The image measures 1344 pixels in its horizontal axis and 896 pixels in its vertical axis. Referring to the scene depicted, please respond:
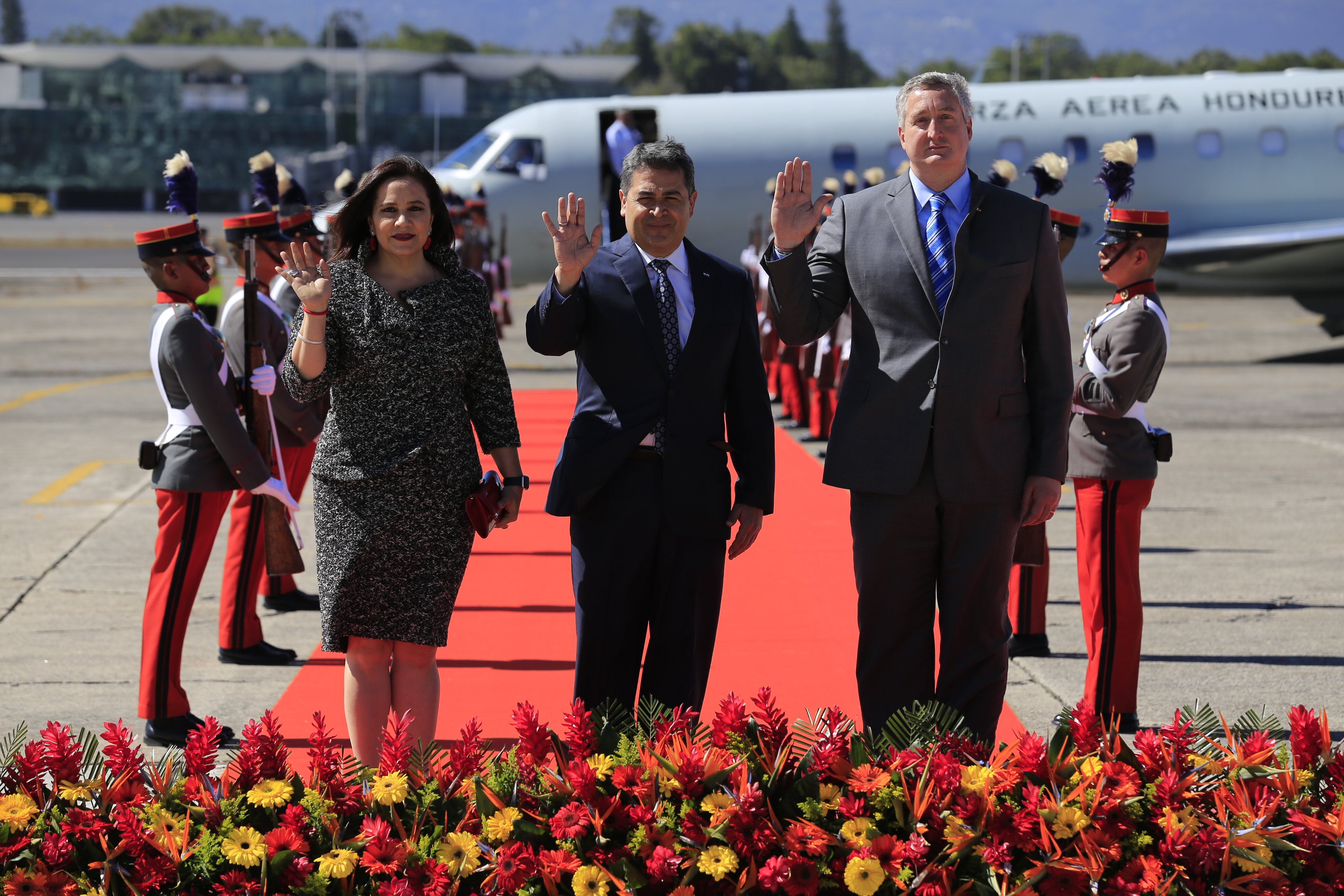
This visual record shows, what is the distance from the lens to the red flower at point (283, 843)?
9.47ft

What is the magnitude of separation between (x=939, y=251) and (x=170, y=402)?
9.75 feet

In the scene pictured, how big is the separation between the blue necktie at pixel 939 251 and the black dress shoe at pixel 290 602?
4281mm

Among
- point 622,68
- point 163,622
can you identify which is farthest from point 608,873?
point 622,68

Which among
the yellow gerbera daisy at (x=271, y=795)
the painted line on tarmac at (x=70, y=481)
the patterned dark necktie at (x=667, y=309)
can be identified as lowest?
the painted line on tarmac at (x=70, y=481)

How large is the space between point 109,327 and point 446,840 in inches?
915

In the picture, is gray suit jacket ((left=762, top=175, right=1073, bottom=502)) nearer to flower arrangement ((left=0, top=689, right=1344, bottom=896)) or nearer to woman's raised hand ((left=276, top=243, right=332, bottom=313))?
flower arrangement ((left=0, top=689, right=1344, bottom=896))

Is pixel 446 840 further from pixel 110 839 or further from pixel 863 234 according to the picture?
pixel 863 234

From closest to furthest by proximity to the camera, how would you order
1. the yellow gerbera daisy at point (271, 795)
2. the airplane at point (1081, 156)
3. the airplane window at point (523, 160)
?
the yellow gerbera daisy at point (271, 795) → the airplane at point (1081, 156) → the airplane window at point (523, 160)

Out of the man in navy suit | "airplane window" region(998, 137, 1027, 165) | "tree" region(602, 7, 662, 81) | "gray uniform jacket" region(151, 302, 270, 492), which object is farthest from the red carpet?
"tree" region(602, 7, 662, 81)

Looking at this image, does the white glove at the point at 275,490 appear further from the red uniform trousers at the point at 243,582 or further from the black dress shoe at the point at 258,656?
the black dress shoe at the point at 258,656

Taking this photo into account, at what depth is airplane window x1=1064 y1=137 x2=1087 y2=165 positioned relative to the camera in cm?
2002

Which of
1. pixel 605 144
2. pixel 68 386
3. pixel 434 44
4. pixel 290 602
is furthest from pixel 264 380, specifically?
pixel 434 44

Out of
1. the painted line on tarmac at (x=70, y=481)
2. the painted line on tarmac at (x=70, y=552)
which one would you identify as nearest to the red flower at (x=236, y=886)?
the painted line on tarmac at (x=70, y=552)

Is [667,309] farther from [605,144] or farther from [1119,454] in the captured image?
[605,144]
